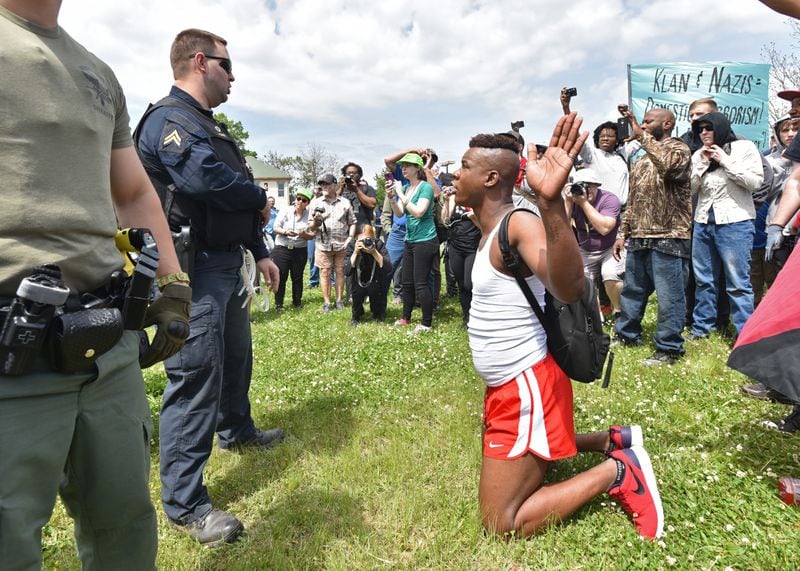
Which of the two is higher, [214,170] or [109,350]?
[214,170]

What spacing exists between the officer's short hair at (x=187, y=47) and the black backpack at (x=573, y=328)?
2.11 m

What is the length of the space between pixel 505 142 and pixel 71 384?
2.33 m

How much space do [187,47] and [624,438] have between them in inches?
137

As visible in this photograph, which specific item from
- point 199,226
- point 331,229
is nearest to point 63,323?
point 199,226

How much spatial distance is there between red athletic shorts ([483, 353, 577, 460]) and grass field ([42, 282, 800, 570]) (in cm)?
41

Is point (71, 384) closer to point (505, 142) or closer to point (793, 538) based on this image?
point (505, 142)

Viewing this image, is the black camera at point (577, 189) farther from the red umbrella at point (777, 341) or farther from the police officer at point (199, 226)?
the police officer at point (199, 226)

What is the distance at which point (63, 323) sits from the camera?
1.36 metres

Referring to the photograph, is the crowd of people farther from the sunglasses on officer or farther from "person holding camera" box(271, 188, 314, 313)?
"person holding camera" box(271, 188, 314, 313)

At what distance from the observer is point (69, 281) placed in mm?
1478

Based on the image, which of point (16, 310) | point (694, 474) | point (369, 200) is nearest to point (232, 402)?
point (16, 310)

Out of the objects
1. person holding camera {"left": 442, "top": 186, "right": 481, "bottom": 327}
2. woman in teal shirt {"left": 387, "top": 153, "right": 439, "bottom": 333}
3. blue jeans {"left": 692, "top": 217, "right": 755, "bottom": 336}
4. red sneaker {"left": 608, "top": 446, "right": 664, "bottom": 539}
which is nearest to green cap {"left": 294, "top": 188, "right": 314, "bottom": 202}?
woman in teal shirt {"left": 387, "top": 153, "right": 439, "bottom": 333}

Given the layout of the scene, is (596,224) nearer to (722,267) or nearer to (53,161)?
(722,267)

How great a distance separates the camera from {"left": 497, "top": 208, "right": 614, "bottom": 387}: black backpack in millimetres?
2465
